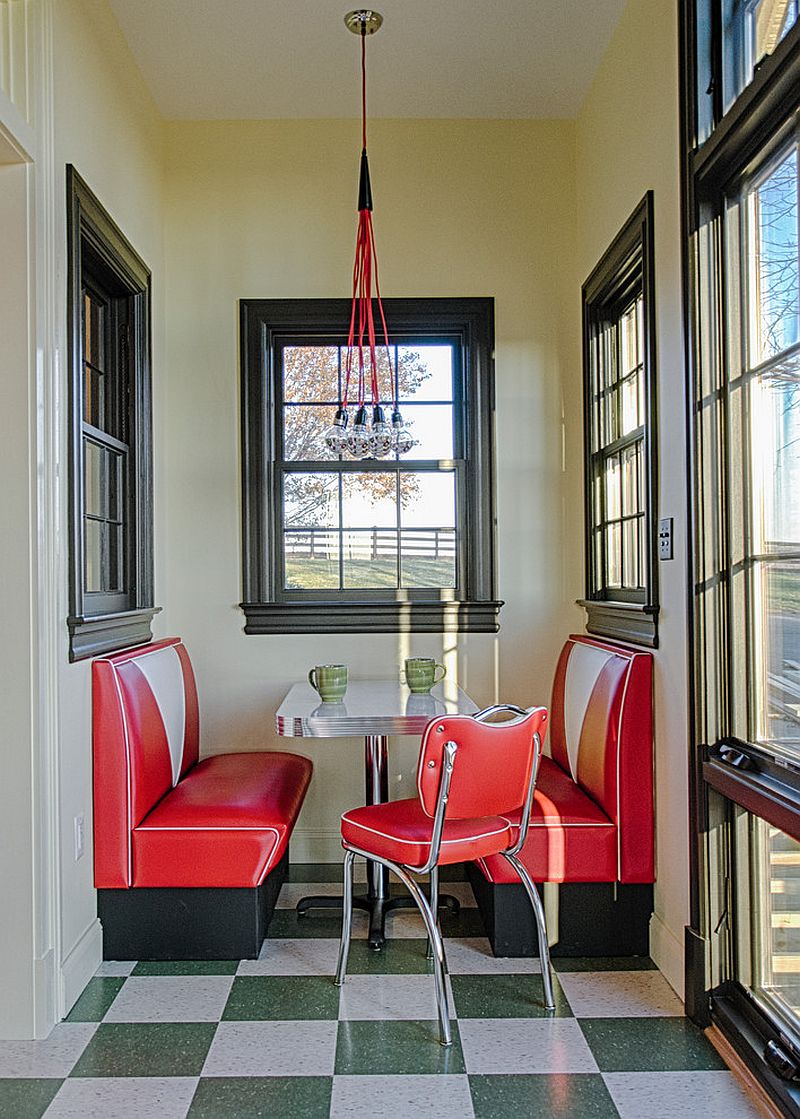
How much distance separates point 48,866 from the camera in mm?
2760

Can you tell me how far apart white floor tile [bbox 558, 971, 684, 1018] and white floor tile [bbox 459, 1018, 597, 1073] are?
12cm

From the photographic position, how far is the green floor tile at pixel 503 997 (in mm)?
2773

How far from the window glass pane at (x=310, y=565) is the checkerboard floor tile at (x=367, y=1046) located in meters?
1.56

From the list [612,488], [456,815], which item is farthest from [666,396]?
[456,815]

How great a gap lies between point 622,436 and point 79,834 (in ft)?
7.50

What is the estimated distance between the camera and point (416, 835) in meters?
2.79

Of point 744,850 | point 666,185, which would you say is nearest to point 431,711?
point 744,850

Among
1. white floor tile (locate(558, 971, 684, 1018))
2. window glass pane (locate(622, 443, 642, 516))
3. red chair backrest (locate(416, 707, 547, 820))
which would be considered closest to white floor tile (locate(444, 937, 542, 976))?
white floor tile (locate(558, 971, 684, 1018))

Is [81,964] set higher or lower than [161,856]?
lower

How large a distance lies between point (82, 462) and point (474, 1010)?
194 cm

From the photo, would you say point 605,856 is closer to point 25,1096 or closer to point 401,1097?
point 401,1097

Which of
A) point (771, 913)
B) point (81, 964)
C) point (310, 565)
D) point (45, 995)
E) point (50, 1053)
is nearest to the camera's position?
point (771, 913)

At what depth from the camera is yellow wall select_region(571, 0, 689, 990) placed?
2.90 metres

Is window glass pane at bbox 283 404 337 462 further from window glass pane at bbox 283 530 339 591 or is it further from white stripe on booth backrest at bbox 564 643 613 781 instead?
white stripe on booth backrest at bbox 564 643 613 781
